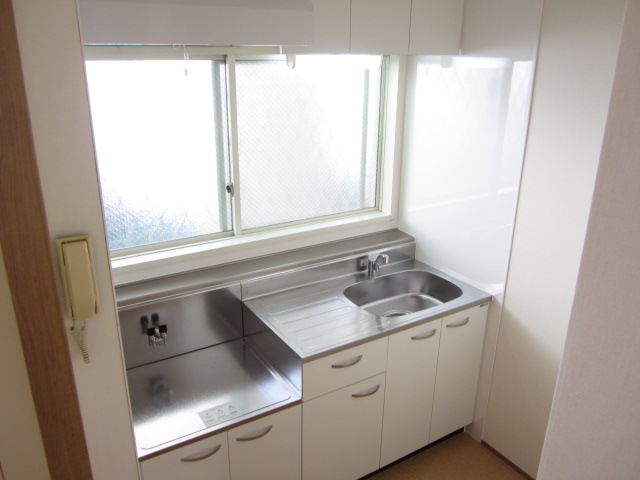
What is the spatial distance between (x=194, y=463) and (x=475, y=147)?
182 cm

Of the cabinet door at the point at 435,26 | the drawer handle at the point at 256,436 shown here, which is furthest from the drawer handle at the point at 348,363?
the cabinet door at the point at 435,26

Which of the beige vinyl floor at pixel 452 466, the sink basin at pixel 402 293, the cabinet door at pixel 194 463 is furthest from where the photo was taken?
the sink basin at pixel 402 293

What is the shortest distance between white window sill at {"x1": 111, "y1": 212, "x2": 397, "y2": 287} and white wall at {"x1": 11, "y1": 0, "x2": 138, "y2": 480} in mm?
534

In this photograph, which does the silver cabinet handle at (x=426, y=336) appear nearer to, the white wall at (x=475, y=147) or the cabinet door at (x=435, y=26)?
the white wall at (x=475, y=147)

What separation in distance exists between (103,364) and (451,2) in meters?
2.09

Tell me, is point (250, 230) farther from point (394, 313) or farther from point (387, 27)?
point (387, 27)

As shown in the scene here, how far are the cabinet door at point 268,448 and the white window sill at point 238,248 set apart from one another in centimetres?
77

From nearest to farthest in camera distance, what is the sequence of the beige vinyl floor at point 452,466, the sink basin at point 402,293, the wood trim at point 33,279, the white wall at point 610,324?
1. the white wall at point 610,324
2. the wood trim at point 33,279
3. the beige vinyl floor at point 452,466
4. the sink basin at point 402,293

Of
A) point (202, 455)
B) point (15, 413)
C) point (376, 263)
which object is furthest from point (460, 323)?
point (15, 413)

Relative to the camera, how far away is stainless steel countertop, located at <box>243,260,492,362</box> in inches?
84.3

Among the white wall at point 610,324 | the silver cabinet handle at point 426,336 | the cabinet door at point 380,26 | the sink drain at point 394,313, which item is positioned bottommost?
the sink drain at point 394,313

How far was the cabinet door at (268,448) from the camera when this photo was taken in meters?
1.95

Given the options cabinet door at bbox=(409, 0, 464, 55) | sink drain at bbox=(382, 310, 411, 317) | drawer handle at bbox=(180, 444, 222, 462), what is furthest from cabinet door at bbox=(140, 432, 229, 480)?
cabinet door at bbox=(409, 0, 464, 55)

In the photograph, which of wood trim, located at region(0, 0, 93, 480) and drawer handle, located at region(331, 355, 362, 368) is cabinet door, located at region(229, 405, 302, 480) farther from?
wood trim, located at region(0, 0, 93, 480)
